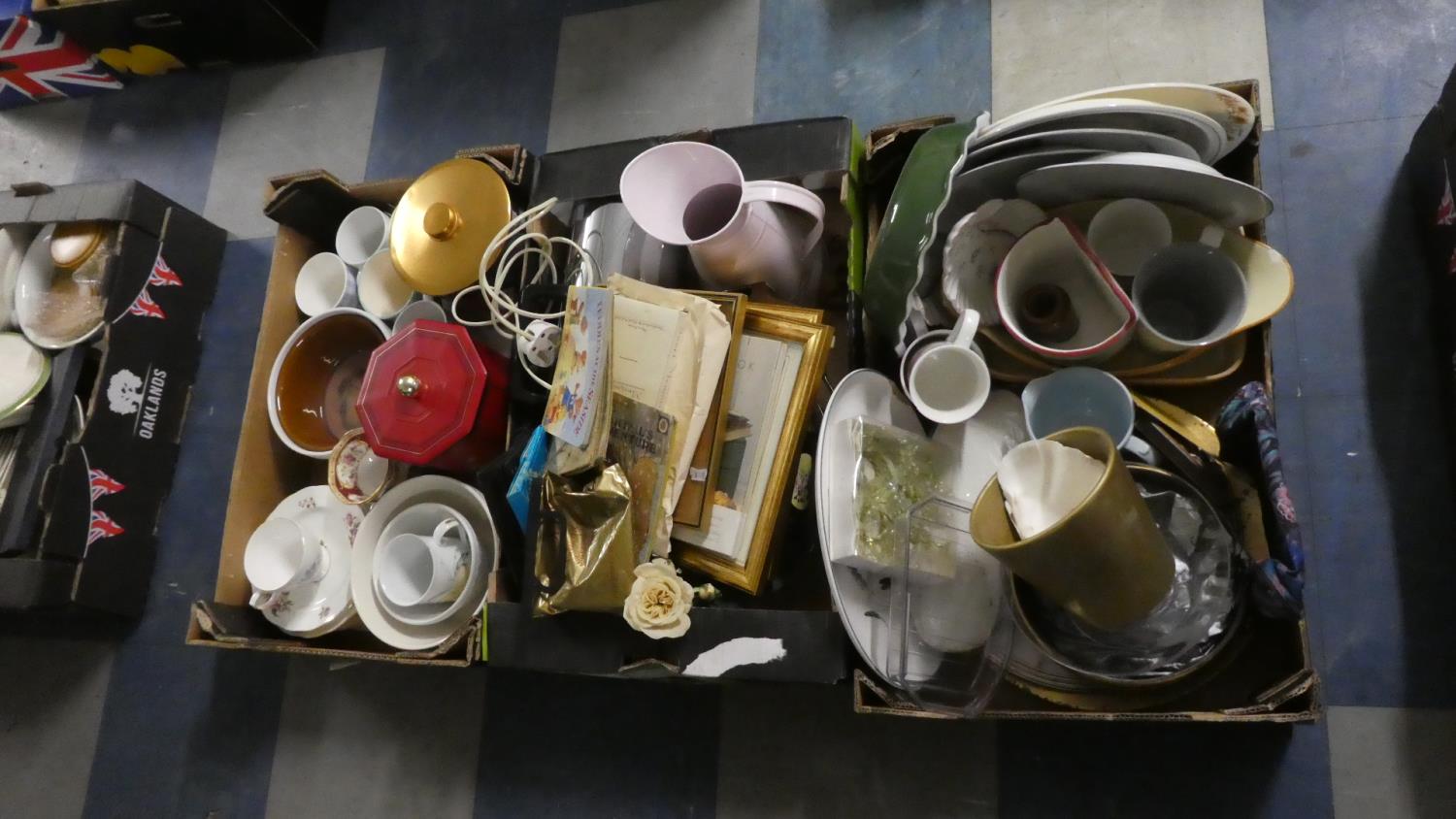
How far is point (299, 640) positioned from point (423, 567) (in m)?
0.24

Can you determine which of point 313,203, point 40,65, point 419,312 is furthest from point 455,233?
point 40,65

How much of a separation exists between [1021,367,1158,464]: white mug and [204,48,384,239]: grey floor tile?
127cm

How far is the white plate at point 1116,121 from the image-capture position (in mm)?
863

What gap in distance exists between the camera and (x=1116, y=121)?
897mm

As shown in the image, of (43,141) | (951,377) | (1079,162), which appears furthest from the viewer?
(43,141)

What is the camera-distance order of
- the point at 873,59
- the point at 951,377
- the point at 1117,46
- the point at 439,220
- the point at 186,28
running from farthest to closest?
the point at 186,28, the point at 873,59, the point at 1117,46, the point at 439,220, the point at 951,377

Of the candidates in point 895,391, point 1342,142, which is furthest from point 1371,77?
point 895,391

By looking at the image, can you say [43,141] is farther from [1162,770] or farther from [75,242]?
[1162,770]

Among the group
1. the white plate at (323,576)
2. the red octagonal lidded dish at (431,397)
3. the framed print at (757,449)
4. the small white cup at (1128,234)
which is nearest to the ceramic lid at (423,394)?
the red octagonal lidded dish at (431,397)

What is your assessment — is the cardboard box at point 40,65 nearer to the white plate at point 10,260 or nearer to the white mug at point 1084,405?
the white plate at point 10,260

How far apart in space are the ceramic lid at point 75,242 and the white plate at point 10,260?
60 millimetres

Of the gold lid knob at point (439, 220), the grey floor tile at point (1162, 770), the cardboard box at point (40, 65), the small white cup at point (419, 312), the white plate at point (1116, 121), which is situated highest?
the cardboard box at point (40, 65)

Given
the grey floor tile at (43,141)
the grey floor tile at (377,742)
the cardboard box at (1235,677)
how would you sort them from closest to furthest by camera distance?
the cardboard box at (1235,677), the grey floor tile at (377,742), the grey floor tile at (43,141)

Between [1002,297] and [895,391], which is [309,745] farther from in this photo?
[1002,297]
